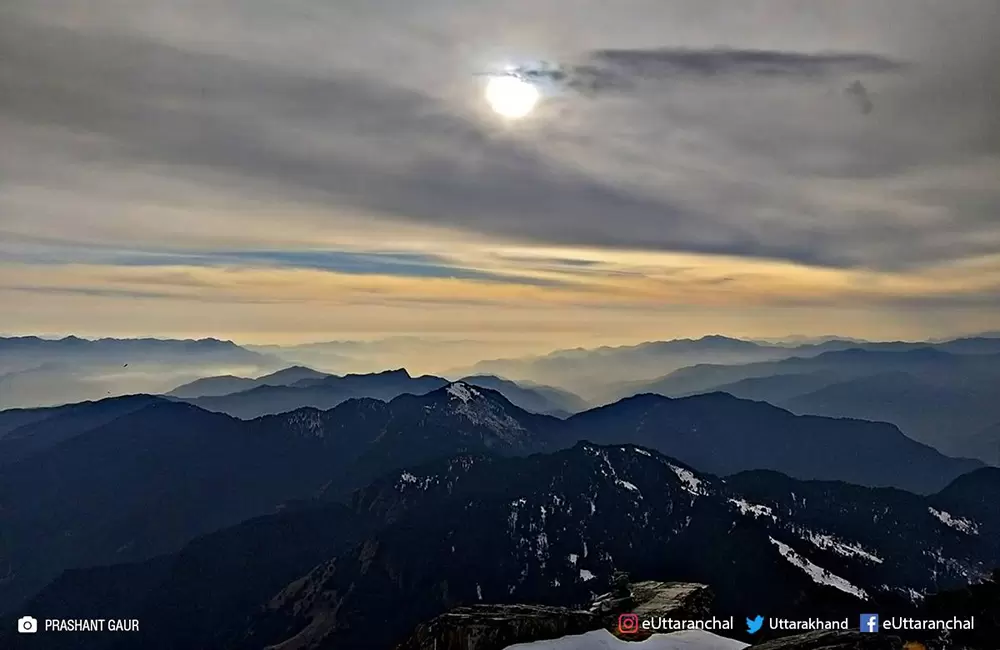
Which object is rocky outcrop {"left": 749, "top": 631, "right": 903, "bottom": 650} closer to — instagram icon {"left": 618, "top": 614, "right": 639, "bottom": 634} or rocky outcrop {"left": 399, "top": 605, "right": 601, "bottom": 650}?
instagram icon {"left": 618, "top": 614, "right": 639, "bottom": 634}

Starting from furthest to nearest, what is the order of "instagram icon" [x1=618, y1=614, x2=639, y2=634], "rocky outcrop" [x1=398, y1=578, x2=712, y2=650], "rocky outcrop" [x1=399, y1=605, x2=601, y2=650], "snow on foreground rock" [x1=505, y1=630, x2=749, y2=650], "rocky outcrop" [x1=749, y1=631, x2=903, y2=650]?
1. "rocky outcrop" [x1=398, y1=578, x2=712, y2=650]
2. "rocky outcrop" [x1=399, y1=605, x2=601, y2=650]
3. "instagram icon" [x1=618, y1=614, x2=639, y2=634]
4. "snow on foreground rock" [x1=505, y1=630, x2=749, y2=650]
5. "rocky outcrop" [x1=749, y1=631, x2=903, y2=650]

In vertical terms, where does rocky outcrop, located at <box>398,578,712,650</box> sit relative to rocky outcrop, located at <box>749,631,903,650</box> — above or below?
below

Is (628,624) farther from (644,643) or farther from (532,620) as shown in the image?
(532,620)

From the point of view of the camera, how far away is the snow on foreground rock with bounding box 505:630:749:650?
90.4 meters

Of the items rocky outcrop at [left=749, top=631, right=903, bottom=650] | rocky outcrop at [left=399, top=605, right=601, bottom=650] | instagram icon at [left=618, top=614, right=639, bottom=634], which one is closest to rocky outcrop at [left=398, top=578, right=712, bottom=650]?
rocky outcrop at [left=399, top=605, right=601, bottom=650]

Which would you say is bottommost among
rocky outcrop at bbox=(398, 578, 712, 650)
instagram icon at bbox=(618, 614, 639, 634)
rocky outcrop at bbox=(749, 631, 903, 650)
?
rocky outcrop at bbox=(398, 578, 712, 650)

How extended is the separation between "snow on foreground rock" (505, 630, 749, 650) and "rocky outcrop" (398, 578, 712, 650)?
10.6 ft

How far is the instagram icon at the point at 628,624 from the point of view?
3971 inches

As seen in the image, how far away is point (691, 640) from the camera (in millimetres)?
92812

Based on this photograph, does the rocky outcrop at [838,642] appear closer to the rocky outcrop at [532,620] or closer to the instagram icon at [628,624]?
the instagram icon at [628,624]

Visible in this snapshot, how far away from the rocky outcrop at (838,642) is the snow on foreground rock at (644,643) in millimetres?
5996

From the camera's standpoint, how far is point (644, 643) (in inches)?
3565

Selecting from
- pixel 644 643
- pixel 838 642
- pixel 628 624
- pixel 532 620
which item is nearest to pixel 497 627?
pixel 532 620

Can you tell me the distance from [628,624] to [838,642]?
31130 millimetres
